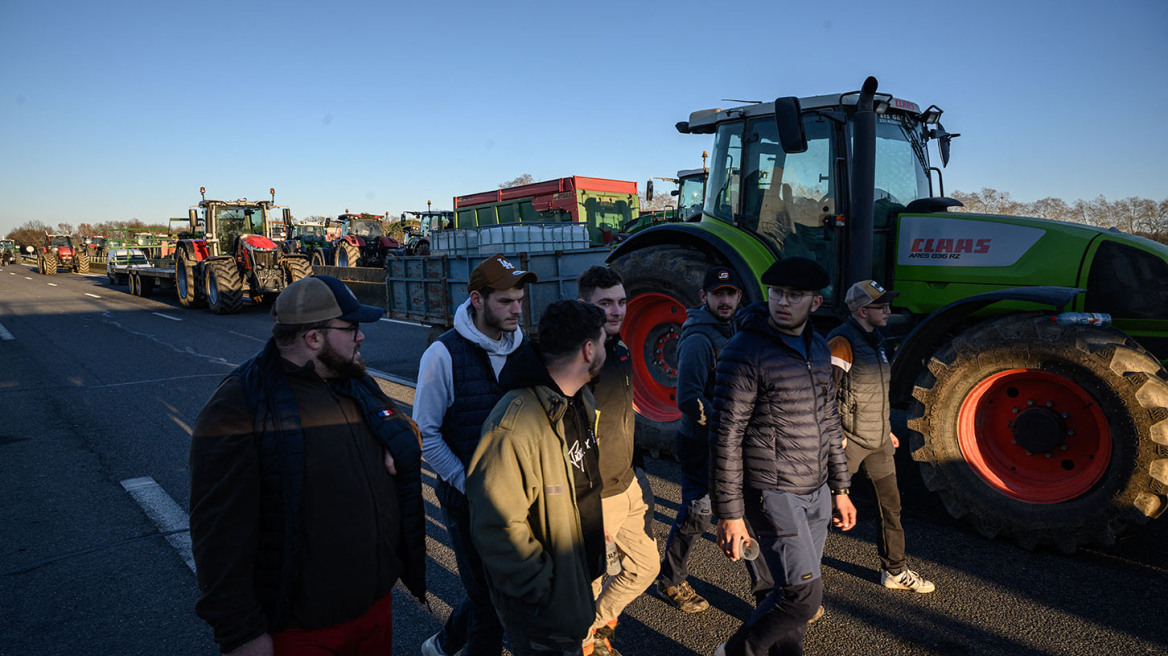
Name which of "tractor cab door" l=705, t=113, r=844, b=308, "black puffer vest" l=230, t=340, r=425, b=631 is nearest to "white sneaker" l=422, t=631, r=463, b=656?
"black puffer vest" l=230, t=340, r=425, b=631

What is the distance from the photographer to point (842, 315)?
5.16 metres

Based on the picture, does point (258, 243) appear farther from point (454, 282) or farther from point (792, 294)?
point (792, 294)

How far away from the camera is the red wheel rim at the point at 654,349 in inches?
229

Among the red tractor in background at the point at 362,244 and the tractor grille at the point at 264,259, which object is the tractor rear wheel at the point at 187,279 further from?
the red tractor in background at the point at 362,244

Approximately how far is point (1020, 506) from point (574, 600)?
126 inches

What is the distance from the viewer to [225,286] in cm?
1603

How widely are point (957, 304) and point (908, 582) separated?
178 centimetres

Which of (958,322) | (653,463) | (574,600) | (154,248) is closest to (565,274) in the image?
(653,463)

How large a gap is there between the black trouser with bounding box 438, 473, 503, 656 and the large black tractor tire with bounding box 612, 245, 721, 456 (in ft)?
10.2

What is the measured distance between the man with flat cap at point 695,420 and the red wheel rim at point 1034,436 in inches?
72.6

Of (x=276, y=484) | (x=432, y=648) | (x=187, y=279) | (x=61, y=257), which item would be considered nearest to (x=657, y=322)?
(x=432, y=648)

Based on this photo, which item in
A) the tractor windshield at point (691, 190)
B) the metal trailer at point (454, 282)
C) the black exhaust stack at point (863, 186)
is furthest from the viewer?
the tractor windshield at point (691, 190)

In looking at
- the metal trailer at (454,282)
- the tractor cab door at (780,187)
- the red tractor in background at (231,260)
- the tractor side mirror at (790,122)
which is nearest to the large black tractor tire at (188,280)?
the red tractor in background at (231,260)

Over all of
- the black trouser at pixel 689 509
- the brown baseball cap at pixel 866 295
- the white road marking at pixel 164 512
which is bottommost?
the white road marking at pixel 164 512
